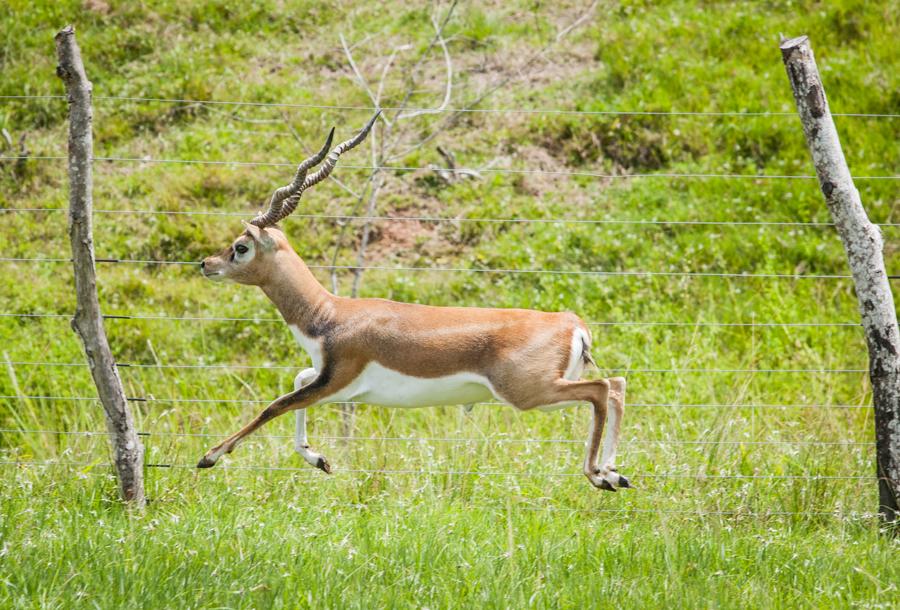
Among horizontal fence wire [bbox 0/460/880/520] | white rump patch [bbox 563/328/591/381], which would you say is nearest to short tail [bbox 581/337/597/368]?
white rump patch [bbox 563/328/591/381]

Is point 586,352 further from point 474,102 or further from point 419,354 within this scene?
point 474,102

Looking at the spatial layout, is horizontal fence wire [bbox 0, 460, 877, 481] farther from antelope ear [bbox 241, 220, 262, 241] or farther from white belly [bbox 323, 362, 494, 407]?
antelope ear [bbox 241, 220, 262, 241]

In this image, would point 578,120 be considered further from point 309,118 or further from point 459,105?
point 309,118

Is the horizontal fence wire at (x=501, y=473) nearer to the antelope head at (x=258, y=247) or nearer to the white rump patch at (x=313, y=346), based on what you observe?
the white rump patch at (x=313, y=346)

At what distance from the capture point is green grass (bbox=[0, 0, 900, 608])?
15.3 ft

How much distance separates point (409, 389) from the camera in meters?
4.64

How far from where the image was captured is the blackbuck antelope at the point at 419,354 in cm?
459

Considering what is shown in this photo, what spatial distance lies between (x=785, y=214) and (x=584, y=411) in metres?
3.22

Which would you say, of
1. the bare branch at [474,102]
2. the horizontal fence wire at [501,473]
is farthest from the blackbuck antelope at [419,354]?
the bare branch at [474,102]

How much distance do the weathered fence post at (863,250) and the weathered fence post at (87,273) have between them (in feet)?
11.0

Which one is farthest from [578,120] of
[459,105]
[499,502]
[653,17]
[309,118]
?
[499,502]

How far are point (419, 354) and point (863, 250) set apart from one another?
225 centimetres

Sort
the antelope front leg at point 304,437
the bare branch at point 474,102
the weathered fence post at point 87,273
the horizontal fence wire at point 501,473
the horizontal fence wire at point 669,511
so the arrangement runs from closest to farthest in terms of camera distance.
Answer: the antelope front leg at point 304,437 → the weathered fence post at point 87,273 → the horizontal fence wire at point 669,511 → the horizontal fence wire at point 501,473 → the bare branch at point 474,102

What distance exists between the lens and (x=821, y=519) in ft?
18.3
